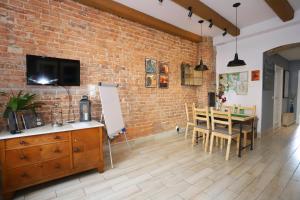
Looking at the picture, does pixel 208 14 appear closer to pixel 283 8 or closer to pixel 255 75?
pixel 283 8

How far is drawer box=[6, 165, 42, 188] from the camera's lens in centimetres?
189

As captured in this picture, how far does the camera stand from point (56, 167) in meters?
2.17

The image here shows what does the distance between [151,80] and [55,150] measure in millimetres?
2558

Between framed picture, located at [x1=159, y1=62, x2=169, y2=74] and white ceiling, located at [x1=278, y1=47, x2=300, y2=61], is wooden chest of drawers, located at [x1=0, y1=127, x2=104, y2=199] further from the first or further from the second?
white ceiling, located at [x1=278, y1=47, x2=300, y2=61]

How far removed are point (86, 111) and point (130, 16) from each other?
6.99 ft

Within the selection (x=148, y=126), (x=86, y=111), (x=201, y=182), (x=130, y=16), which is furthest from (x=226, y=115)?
(x=130, y=16)

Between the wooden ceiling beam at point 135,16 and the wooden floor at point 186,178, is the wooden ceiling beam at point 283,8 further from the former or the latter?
the wooden floor at point 186,178

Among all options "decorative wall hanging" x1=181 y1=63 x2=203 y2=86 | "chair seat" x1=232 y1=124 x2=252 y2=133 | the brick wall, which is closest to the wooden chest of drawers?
the brick wall

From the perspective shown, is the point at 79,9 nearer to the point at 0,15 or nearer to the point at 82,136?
the point at 0,15

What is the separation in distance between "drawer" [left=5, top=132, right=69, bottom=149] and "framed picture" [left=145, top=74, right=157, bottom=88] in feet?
7.29

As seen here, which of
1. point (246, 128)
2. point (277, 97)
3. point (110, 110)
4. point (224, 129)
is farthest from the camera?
point (277, 97)

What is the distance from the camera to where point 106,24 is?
3227 millimetres

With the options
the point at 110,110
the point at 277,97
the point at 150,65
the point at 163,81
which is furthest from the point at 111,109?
the point at 277,97

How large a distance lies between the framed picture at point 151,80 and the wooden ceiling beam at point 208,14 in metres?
1.64
